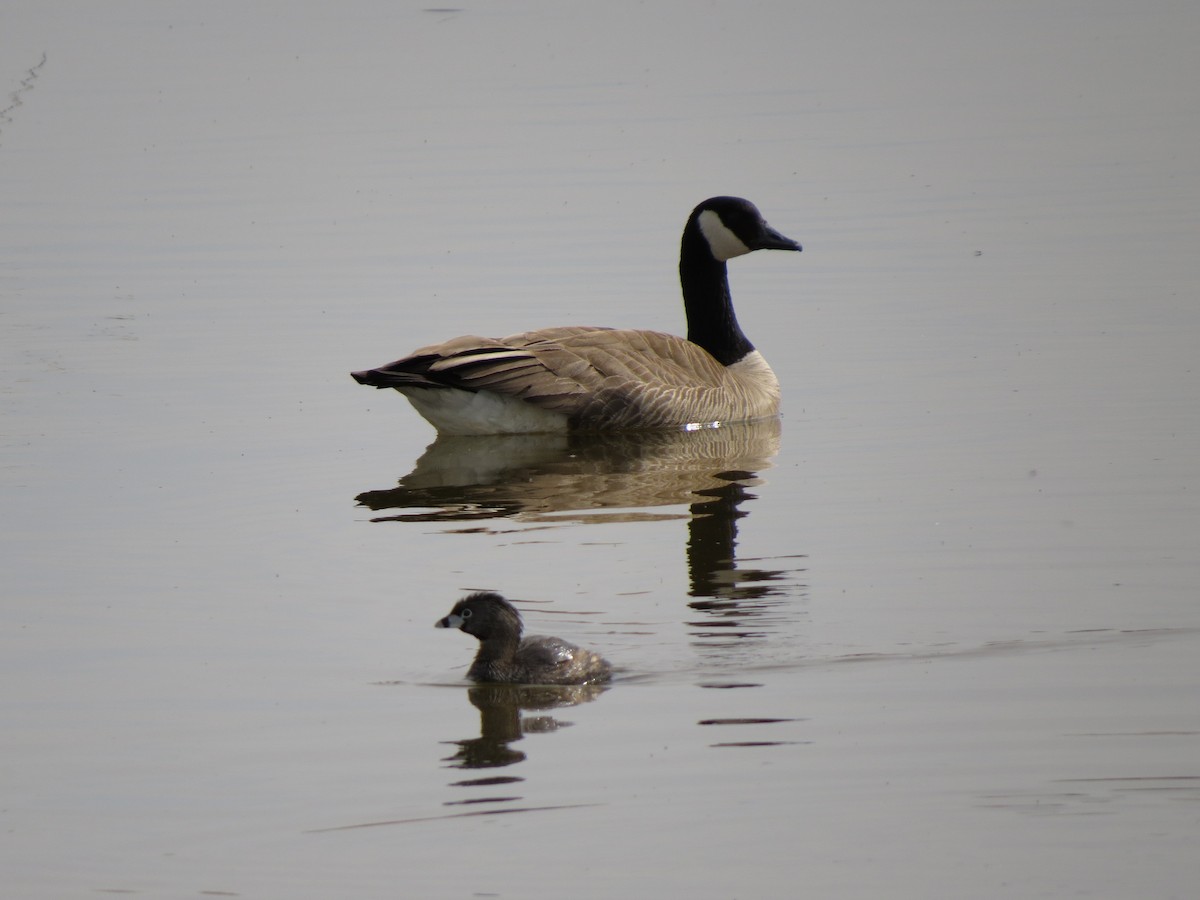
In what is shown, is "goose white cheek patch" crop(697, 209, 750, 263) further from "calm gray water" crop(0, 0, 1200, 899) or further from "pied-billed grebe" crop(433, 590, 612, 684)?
"pied-billed grebe" crop(433, 590, 612, 684)

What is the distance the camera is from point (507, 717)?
342 inches

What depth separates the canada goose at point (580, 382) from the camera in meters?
14.9

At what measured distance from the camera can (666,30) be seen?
3862 centimetres

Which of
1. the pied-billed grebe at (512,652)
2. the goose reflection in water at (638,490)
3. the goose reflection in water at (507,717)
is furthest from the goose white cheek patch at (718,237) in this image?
the goose reflection in water at (507,717)

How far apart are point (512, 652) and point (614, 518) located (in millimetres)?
3170

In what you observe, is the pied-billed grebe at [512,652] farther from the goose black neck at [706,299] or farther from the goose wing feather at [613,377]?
the goose black neck at [706,299]

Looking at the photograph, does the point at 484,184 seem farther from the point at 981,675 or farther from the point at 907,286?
the point at 981,675

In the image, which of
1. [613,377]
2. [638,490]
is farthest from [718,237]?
[638,490]

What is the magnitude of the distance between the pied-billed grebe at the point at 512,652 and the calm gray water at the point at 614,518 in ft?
0.46

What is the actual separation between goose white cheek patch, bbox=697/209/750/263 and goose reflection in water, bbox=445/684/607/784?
8554 millimetres

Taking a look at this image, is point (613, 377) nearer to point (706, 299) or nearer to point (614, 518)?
point (706, 299)

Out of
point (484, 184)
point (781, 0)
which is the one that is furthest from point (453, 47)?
point (484, 184)

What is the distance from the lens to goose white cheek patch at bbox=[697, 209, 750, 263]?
17.0 metres

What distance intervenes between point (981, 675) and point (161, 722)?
11.6ft
